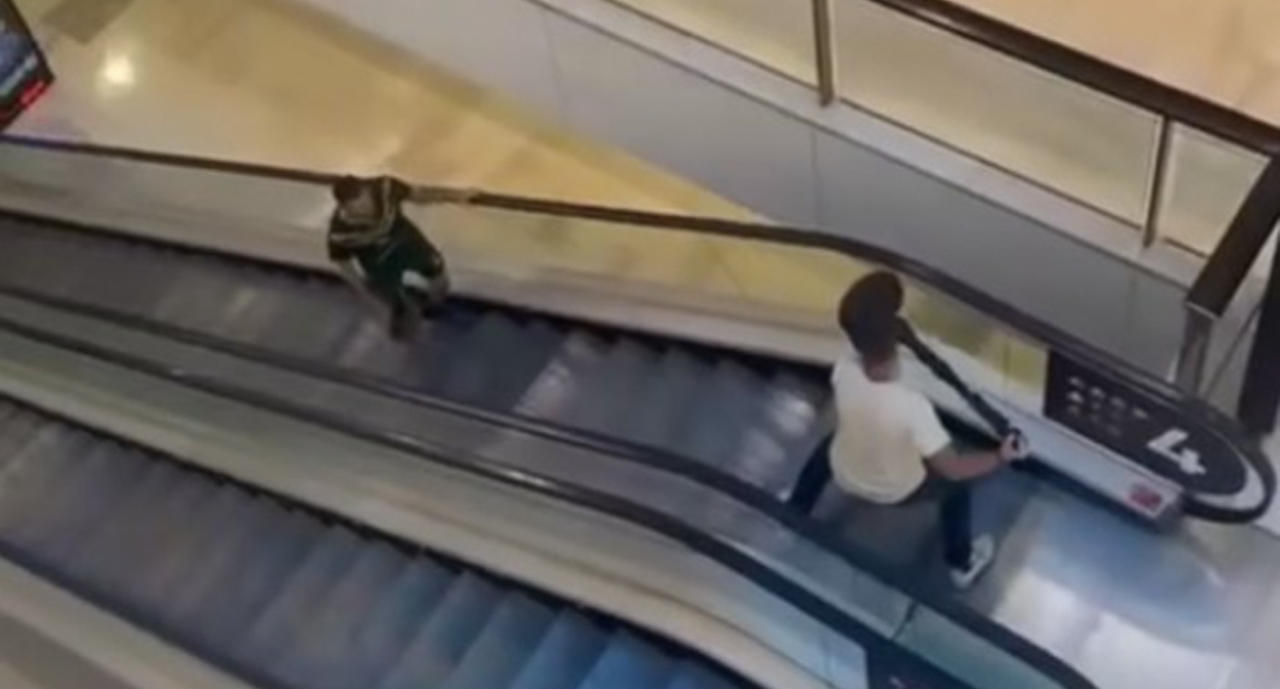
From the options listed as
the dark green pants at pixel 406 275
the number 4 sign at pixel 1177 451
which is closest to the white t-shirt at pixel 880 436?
the number 4 sign at pixel 1177 451

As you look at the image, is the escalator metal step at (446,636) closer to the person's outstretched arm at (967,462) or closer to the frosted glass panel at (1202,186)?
the person's outstretched arm at (967,462)

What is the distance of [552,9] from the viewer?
23.2ft

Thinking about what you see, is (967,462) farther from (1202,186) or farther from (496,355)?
(496,355)

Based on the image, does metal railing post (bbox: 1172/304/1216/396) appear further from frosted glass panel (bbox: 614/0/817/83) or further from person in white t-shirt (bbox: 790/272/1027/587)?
frosted glass panel (bbox: 614/0/817/83)

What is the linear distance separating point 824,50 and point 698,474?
1532 millimetres

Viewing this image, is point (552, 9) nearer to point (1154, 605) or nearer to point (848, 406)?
point (848, 406)

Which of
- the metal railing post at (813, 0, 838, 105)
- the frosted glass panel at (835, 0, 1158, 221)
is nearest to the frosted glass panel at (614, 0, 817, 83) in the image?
the metal railing post at (813, 0, 838, 105)

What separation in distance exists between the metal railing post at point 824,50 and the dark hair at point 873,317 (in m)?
1.51

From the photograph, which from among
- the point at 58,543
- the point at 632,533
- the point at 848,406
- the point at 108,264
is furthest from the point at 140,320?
the point at 848,406

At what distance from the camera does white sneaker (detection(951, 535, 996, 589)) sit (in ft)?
18.7

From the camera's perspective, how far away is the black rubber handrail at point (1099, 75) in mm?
4930

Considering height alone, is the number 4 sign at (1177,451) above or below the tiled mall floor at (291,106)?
above

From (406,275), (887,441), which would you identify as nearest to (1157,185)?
(887,441)

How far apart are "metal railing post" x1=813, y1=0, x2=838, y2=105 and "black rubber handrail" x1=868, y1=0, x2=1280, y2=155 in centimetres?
53
